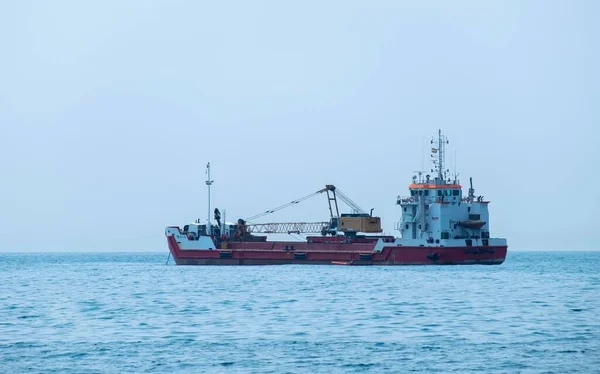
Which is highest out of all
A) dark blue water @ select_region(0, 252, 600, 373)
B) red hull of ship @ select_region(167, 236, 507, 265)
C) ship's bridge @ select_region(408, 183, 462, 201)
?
ship's bridge @ select_region(408, 183, 462, 201)

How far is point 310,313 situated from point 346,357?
15.4 m

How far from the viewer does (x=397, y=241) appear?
102 meters

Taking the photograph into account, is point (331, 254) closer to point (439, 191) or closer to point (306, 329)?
point (439, 191)

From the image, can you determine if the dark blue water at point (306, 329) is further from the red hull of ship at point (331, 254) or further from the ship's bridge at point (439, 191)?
the ship's bridge at point (439, 191)

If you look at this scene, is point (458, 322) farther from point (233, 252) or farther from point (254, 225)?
point (254, 225)

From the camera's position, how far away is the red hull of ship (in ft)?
331

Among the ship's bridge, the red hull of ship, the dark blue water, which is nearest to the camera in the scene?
the dark blue water

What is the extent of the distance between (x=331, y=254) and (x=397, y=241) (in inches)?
343

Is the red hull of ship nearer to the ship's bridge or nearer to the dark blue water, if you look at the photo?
the ship's bridge

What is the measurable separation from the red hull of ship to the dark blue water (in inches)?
969

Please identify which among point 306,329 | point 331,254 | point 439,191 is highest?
point 439,191

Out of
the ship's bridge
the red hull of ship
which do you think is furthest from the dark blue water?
the ship's bridge

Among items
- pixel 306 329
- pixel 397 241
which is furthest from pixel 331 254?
pixel 306 329

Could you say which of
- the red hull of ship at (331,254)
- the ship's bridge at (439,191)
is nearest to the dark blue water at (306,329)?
the red hull of ship at (331,254)
